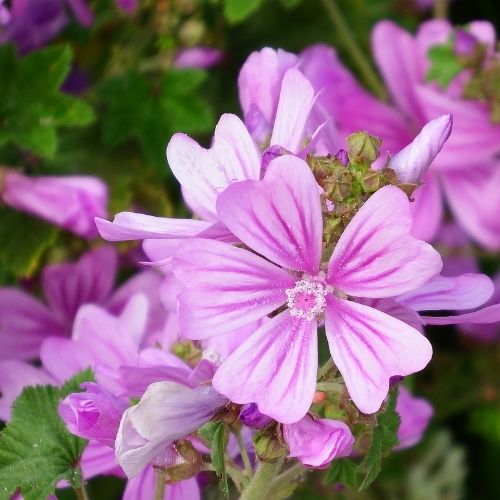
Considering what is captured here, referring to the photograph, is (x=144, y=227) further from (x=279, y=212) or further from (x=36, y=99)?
(x=36, y=99)

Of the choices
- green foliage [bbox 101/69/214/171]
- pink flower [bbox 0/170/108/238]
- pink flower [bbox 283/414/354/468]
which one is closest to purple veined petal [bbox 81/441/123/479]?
pink flower [bbox 283/414/354/468]

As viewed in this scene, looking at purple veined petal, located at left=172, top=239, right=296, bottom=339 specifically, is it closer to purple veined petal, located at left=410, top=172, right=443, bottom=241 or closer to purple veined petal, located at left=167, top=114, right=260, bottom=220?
purple veined petal, located at left=167, top=114, right=260, bottom=220

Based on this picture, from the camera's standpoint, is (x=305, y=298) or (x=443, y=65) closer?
(x=305, y=298)

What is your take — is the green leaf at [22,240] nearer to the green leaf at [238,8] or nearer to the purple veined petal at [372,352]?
the green leaf at [238,8]

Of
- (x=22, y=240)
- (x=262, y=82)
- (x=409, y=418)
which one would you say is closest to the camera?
(x=262, y=82)

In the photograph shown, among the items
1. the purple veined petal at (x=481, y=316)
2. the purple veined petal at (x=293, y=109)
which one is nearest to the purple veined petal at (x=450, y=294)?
the purple veined petal at (x=481, y=316)

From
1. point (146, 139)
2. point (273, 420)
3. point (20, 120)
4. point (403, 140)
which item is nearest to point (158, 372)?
point (273, 420)

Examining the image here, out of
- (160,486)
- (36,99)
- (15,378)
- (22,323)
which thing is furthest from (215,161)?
(22,323)
